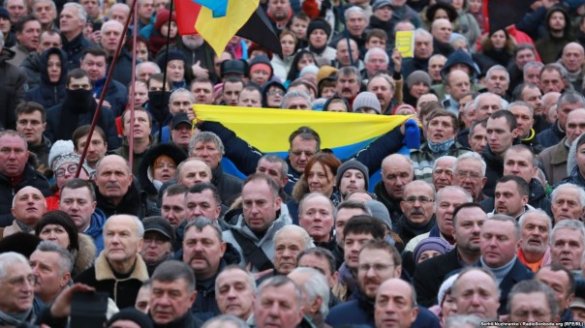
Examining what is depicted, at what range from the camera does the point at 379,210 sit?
16938mm

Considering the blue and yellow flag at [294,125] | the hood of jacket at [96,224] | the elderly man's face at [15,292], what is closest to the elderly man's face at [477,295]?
the elderly man's face at [15,292]

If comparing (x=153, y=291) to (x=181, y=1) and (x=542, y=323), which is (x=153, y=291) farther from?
(x=181, y=1)

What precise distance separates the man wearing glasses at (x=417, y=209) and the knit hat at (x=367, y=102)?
376 cm

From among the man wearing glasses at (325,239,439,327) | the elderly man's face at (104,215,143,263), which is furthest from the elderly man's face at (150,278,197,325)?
the elderly man's face at (104,215,143,263)

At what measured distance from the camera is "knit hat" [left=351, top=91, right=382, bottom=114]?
21.4 m

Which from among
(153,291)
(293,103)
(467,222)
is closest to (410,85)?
(293,103)

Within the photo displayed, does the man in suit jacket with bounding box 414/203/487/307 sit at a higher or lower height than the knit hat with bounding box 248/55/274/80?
lower

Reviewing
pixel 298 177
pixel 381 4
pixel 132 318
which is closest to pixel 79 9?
pixel 381 4

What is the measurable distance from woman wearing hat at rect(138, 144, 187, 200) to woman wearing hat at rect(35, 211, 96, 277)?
2852 mm

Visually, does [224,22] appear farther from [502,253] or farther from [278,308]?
[278,308]

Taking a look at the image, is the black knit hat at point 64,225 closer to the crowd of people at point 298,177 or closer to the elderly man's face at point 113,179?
the crowd of people at point 298,177

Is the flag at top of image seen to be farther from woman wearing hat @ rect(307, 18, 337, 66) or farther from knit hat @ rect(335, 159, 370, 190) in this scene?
woman wearing hat @ rect(307, 18, 337, 66)

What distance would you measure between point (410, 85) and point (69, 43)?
3.83 metres

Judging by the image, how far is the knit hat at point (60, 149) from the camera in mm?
19547
